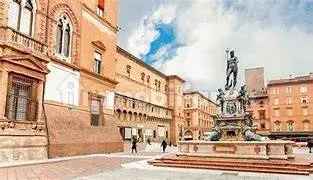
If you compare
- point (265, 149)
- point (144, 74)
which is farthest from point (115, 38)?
point (144, 74)

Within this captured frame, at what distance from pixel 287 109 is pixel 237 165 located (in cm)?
4964

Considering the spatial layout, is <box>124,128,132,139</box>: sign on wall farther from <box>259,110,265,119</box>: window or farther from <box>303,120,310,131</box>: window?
<box>303,120,310,131</box>: window

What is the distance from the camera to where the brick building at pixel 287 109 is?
57531 mm

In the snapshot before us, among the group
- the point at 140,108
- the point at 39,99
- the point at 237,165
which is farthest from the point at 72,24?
the point at 140,108

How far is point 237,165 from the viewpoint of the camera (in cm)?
1407

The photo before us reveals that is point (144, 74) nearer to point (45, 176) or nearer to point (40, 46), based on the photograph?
point (40, 46)

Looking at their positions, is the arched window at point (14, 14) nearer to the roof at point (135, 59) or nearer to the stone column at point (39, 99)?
the stone column at point (39, 99)

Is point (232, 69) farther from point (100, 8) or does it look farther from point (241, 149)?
point (100, 8)

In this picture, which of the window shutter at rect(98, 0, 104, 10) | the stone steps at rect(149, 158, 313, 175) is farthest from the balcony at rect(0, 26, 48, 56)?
the stone steps at rect(149, 158, 313, 175)

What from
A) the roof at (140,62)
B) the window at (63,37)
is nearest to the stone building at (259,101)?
the roof at (140,62)

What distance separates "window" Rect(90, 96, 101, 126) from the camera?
963 inches

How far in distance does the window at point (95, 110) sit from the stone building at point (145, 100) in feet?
42.4

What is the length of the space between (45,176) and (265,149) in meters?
9.66

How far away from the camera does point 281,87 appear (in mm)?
60344
